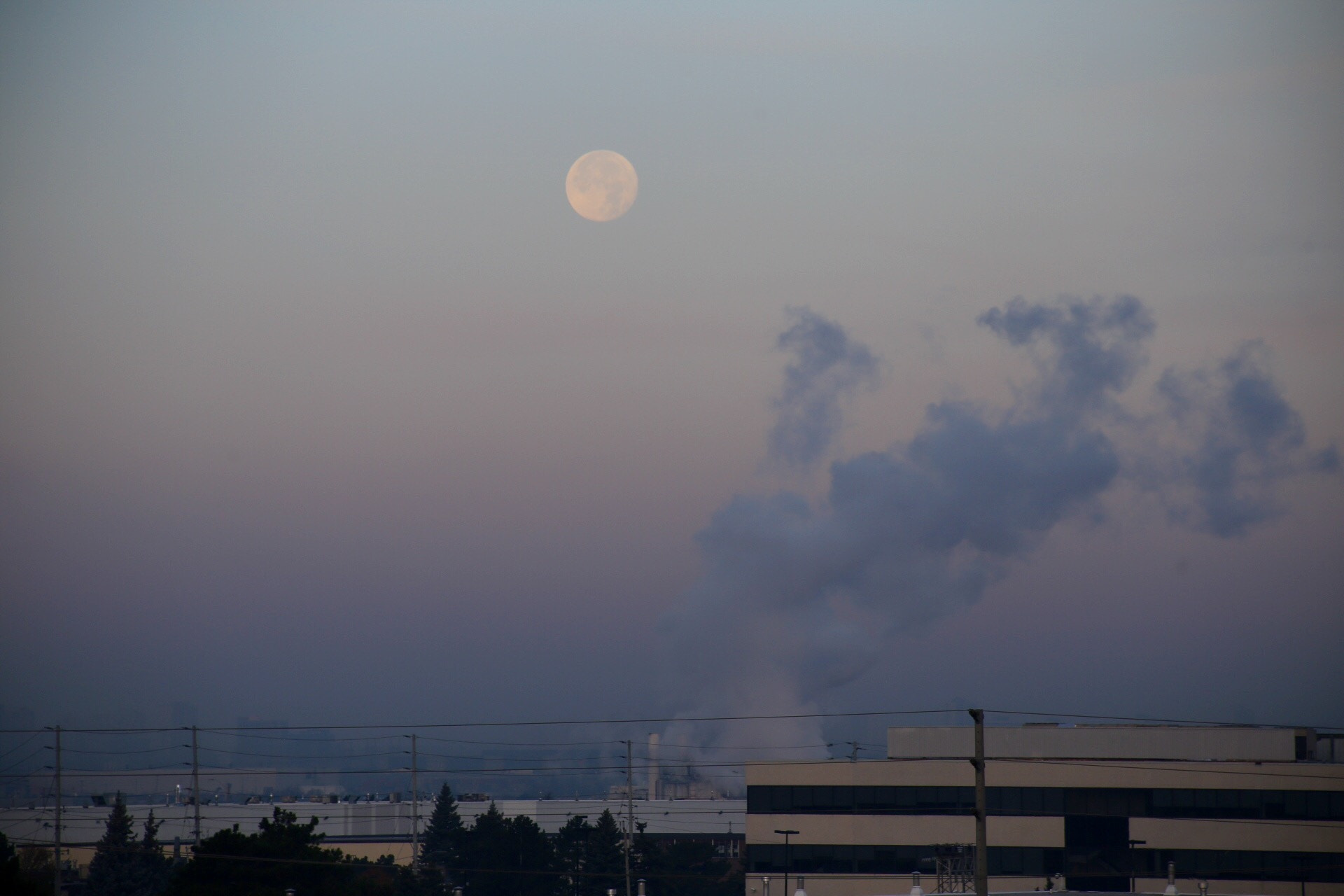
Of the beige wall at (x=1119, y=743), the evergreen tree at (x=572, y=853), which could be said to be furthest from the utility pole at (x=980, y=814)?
the evergreen tree at (x=572, y=853)

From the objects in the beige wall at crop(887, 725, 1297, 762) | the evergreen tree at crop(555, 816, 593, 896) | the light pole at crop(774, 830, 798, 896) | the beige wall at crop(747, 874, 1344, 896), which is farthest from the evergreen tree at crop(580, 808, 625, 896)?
the beige wall at crop(887, 725, 1297, 762)

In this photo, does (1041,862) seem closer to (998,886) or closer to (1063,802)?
(998,886)

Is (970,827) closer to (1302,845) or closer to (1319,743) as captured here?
(1302,845)

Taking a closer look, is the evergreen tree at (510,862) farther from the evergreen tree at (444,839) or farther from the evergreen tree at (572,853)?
the evergreen tree at (444,839)

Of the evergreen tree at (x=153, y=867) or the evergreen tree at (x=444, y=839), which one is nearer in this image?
the evergreen tree at (x=153, y=867)

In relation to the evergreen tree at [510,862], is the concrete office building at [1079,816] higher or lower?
higher

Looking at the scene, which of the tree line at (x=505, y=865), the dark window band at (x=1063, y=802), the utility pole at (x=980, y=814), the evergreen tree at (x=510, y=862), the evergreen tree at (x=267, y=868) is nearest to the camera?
the utility pole at (x=980, y=814)

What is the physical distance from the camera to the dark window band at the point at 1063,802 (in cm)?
7138

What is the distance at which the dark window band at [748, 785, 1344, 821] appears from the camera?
234ft

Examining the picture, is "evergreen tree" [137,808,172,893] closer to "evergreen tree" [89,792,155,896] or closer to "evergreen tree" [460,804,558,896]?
"evergreen tree" [89,792,155,896]

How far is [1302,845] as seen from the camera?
230 feet

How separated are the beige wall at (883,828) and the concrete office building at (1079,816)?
8 cm

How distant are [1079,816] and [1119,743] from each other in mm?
7602

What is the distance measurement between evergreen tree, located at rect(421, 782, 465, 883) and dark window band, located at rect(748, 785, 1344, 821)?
42169 mm
